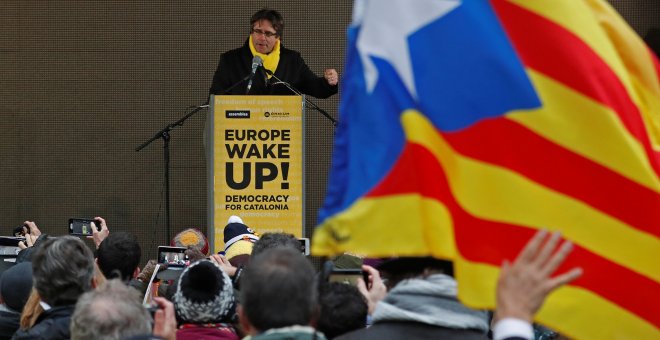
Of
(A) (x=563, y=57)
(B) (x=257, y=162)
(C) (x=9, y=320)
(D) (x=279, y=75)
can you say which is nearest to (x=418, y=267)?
(A) (x=563, y=57)

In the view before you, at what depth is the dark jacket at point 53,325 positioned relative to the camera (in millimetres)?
4402

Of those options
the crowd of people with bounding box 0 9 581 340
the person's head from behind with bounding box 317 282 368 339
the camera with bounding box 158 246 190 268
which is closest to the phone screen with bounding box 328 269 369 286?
the crowd of people with bounding box 0 9 581 340

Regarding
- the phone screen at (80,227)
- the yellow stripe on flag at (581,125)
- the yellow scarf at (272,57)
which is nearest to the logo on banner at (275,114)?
the yellow scarf at (272,57)

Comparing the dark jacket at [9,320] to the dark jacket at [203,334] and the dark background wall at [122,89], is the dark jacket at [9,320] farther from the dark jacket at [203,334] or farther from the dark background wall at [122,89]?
the dark background wall at [122,89]

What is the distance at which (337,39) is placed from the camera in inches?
489

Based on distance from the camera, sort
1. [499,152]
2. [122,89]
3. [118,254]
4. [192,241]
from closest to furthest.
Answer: [499,152], [118,254], [192,241], [122,89]

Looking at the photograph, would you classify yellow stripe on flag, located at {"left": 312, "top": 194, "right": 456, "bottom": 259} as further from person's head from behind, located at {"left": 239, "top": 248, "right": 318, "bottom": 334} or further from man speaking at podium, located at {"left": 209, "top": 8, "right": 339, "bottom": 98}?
man speaking at podium, located at {"left": 209, "top": 8, "right": 339, "bottom": 98}

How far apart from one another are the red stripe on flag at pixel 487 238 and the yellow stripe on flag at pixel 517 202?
2cm

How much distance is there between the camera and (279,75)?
9664 mm

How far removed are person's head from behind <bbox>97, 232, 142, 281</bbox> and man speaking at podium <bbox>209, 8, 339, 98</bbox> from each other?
334cm

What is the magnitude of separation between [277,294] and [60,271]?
145cm

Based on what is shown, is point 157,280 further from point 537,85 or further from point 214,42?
point 214,42


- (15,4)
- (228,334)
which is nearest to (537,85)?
(228,334)

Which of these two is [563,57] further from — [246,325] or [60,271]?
[60,271]
